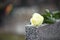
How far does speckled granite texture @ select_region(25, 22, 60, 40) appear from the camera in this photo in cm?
45

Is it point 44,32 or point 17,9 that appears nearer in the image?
point 44,32

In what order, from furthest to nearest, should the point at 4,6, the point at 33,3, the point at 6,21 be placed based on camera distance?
the point at 33,3 → the point at 6,21 → the point at 4,6

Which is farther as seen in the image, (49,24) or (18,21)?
(18,21)

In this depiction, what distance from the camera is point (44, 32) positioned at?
0.47 metres

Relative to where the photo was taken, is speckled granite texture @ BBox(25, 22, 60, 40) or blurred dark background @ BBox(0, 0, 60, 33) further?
blurred dark background @ BBox(0, 0, 60, 33)

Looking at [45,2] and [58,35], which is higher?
[45,2]

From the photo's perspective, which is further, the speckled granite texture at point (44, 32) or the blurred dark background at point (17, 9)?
the blurred dark background at point (17, 9)

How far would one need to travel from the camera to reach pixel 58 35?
50 centimetres

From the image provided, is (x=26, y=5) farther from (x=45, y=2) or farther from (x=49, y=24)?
(x=49, y=24)

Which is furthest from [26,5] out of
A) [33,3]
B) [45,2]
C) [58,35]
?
[58,35]

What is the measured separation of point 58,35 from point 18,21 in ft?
7.09

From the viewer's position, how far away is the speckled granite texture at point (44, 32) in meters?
0.45

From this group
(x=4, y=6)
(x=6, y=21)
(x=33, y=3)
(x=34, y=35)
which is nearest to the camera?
(x=34, y=35)

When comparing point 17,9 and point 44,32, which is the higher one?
point 17,9
